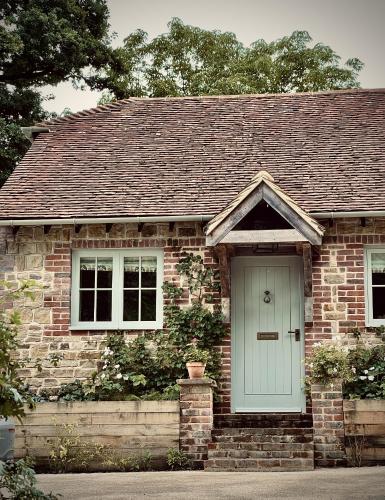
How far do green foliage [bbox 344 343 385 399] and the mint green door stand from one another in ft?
3.15

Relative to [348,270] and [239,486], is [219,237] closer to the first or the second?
[348,270]

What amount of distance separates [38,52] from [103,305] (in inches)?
379

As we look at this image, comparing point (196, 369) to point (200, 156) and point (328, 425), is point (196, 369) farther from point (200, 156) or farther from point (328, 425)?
point (200, 156)

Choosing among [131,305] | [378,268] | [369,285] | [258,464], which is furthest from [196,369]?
[378,268]

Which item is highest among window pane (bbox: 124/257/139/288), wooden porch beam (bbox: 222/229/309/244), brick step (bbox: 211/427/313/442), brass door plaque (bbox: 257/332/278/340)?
wooden porch beam (bbox: 222/229/309/244)

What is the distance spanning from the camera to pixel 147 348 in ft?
44.2

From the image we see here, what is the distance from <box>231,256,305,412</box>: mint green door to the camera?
13383 mm

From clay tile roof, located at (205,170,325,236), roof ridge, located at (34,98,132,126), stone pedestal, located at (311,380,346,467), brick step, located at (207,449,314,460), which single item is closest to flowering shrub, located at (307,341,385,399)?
stone pedestal, located at (311,380,346,467)

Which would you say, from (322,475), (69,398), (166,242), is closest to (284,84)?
(166,242)

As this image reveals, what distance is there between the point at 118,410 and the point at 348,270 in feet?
14.6

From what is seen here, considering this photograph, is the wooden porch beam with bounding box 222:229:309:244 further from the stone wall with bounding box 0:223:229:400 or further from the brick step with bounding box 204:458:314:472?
the brick step with bounding box 204:458:314:472

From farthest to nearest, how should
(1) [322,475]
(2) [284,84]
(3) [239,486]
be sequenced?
(2) [284,84] → (1) [322,475] → (3) [239,486]

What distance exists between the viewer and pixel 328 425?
11430 millimetres

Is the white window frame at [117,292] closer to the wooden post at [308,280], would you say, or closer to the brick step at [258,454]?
the wooden post at [308,280]
